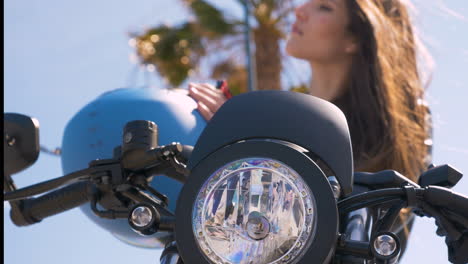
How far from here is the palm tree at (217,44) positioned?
13.2m

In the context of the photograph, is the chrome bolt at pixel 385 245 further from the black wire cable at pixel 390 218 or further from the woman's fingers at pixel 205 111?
the woman's fingers at pixel 205 111

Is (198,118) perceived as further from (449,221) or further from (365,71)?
(365,71)

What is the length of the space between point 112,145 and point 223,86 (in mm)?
583

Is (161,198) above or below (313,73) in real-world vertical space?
above

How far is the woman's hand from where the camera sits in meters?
1.85

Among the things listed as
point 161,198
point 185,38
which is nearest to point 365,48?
point 161,198

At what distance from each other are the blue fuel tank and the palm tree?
426 inches

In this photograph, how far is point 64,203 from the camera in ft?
5.10

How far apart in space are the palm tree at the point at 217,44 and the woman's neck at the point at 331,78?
9.53 meters

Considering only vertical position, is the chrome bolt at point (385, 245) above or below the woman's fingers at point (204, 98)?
above

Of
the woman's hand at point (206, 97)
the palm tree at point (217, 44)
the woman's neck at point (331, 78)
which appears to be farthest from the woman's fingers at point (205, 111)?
the palm tree at point (217, 44)

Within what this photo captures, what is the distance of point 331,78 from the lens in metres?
3.07

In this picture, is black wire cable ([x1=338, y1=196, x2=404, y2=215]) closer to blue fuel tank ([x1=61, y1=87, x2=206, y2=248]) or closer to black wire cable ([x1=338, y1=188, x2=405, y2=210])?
black wire cable ([x1=338, y1=188, x2=405, y2=210])

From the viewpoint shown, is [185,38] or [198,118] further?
[185,38]
